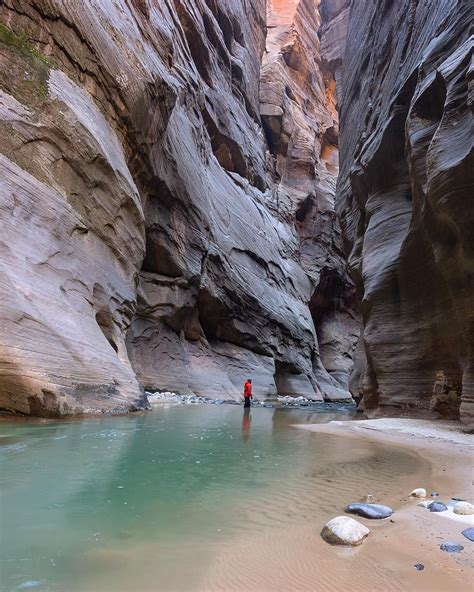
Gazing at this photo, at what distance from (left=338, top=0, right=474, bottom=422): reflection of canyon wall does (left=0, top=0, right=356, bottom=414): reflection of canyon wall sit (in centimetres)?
899

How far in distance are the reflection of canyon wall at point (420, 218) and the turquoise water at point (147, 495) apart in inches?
240

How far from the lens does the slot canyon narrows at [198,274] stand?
4692 mm

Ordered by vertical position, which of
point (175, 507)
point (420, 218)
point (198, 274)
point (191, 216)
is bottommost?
point (175, 507)

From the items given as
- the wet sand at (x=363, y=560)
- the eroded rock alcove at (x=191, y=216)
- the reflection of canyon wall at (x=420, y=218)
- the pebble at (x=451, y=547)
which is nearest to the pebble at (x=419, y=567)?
the wet sand at (x=363, y=560)

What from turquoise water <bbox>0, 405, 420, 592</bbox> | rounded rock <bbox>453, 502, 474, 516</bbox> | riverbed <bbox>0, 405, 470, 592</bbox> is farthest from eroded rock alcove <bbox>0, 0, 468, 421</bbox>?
rounded rock <bbox>453, 502, 474, 516</bbox>

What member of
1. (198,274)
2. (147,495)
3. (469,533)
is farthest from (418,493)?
(198,274)

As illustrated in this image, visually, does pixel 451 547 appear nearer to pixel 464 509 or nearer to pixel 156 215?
pixel 464 509

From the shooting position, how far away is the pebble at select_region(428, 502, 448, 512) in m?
3.71

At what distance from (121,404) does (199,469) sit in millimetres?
6089

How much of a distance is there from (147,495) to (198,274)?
2015 cm

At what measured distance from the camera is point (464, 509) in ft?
11.9

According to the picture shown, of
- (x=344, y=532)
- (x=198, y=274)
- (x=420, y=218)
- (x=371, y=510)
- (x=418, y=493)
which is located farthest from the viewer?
(x=198, y=274)

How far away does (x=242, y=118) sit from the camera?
3744cm

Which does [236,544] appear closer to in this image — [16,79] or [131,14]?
[16,79]
